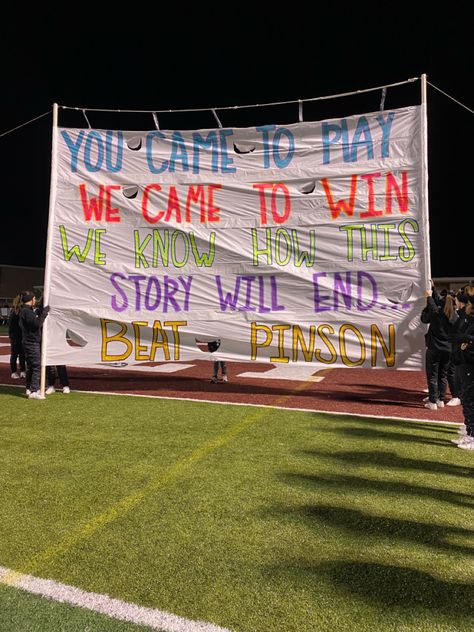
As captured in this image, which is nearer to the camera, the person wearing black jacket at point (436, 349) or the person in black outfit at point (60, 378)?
the person wearing black jacket at point (436, 349)

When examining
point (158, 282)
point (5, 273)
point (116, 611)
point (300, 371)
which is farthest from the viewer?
point (5, 273)

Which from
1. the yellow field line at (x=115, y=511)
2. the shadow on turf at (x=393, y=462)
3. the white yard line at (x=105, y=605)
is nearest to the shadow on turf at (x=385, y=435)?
Answer: the shadow on turf at (x=393, y=462)

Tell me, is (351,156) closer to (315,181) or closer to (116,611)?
(315,181)

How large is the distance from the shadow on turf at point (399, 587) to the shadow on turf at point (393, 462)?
2034 millimetres

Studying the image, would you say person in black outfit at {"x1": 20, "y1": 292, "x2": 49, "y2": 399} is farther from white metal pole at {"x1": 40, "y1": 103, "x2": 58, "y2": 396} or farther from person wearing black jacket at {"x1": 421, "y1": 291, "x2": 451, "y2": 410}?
person wearing black jacket at {"x1": 421, "y1": 291, "x2": 451, "y2": 410}

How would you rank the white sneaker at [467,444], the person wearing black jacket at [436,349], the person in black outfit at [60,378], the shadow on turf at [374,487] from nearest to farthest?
the shadow on turf at [374,487]
the white sneaker at [467,444]
the person wearing black jacket at [436,349]
the person in black outfit at [60,378]

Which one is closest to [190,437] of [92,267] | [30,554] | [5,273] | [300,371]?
[30,554]

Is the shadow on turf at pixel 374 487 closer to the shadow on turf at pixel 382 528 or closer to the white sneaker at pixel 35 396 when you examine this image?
the shadow on turf at pixel 382 528

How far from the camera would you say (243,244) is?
8.20 m

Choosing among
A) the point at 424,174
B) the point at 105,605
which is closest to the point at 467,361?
the point at 424,174

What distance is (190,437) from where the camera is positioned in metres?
5.90

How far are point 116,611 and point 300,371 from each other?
10.1m

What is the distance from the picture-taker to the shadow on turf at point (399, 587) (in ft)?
8.44

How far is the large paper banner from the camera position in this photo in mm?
7645
